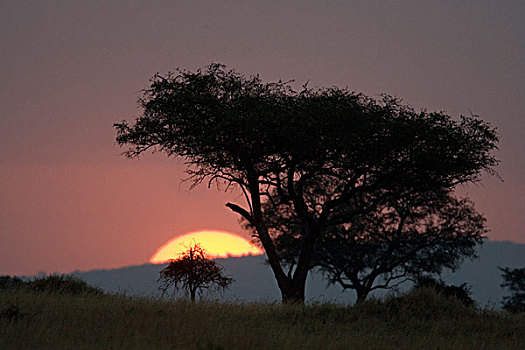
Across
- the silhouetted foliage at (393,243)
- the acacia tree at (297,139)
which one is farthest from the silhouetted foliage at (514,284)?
the acacia tree at (297,139)

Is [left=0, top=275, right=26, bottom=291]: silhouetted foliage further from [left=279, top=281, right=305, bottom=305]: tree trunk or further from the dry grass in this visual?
[left=279, top=281, right=305, bottom=305]: tree trunk

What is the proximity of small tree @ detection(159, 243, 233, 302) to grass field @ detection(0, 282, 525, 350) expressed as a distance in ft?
16.3

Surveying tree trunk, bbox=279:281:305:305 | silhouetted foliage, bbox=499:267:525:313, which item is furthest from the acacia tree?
silhouetted foliage, bbox=499:267:525:313

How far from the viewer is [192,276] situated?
38.8 meters

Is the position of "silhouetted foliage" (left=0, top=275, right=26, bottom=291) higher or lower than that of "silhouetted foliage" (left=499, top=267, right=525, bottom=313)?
lower

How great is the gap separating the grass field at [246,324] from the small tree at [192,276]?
16.3 feet

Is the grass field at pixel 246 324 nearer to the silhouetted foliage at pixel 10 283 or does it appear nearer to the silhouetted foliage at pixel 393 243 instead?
the silhouetted foliage at pixel 10 283

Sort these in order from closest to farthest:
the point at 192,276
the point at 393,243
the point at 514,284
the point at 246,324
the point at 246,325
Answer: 1. the point at 246,325
2. the point at 246,324
3. the point at 192,276
4. the point at 393,243
5. the point at 514,284

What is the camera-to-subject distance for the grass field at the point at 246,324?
76.3ft

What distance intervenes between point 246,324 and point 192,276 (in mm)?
11880

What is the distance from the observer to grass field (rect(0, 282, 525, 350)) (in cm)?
2325

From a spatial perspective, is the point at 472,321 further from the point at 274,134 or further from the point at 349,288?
the point at 349,288

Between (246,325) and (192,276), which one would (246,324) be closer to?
(246,325)

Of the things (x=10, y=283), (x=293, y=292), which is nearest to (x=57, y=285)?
(x=10, y=283)
